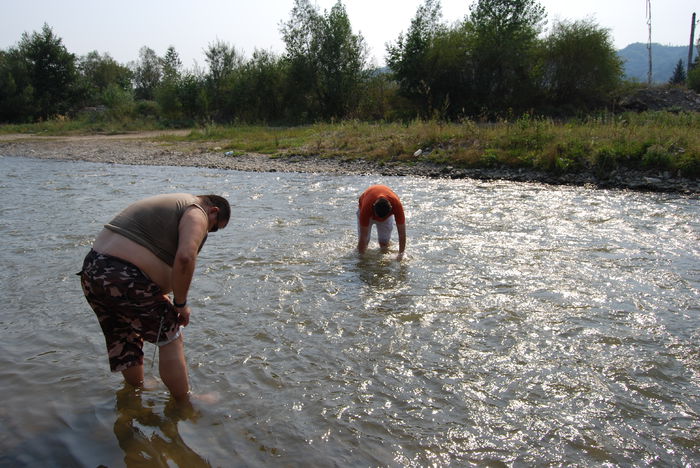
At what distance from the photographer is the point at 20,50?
137 ft

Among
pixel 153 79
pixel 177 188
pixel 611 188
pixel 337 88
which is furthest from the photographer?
pixel 153 79

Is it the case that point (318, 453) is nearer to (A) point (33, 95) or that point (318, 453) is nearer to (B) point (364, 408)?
(B) point (364, 408)

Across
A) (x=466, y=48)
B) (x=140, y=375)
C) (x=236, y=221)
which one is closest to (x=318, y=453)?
(x=140, y=375)

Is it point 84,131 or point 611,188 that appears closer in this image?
point 611,188

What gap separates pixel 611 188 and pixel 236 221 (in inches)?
363

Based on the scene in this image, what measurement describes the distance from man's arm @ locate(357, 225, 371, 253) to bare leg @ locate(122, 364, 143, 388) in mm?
4011

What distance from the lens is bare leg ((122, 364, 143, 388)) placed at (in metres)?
3.85

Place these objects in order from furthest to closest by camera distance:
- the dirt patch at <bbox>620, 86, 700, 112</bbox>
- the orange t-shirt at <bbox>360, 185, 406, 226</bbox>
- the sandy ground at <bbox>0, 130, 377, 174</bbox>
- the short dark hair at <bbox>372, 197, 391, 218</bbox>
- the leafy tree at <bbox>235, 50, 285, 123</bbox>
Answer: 1. the leafy tree at <bbox>235, 50, 285, 123</bbox>
2. the dirt patch at <bbox>620, 86, 700, 112</bbox>
3. the sandy ground at <bbox>0, 130, 377, 174</bbox>
4. the orange t-shirt at <bbox>360, 185, 406, 226</bbox>
5. the short dark hair at <bbox>372, 197, 391, 218</bbox>

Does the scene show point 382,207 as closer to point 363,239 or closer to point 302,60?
point 363,239

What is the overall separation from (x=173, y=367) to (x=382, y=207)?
3.92 metres

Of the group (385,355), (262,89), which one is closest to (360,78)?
(262,89)

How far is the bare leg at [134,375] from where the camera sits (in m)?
3.85

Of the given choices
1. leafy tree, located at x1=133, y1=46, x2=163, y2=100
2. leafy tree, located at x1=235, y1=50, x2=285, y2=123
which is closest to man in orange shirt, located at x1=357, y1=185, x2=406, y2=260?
leafy tree, located at x1=235, y1=50, x2=285, y2=123

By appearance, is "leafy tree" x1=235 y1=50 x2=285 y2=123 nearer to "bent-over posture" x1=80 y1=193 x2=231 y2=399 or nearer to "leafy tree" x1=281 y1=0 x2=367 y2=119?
"leafy tree" x1=281 y1=0 x2=367 y2=119
